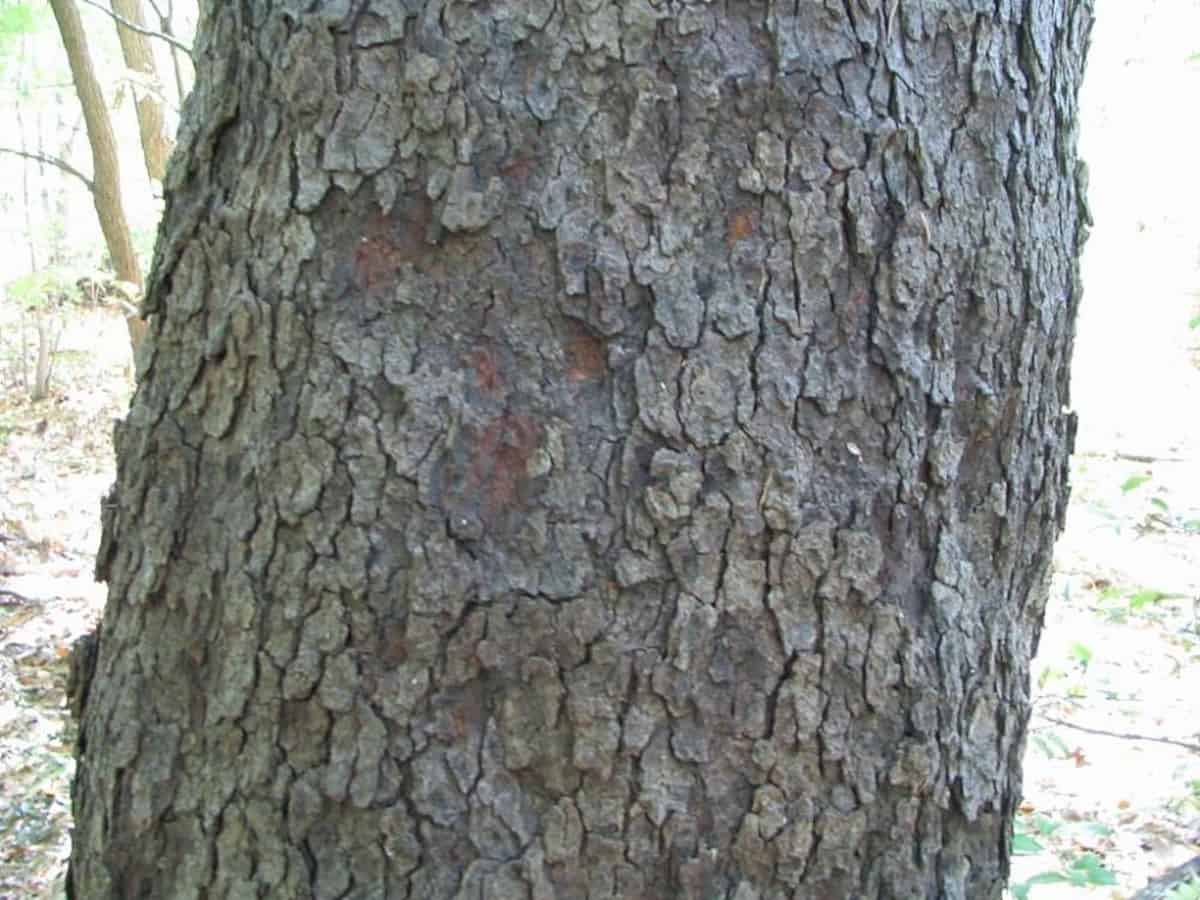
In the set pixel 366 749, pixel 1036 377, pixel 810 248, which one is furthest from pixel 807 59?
pixel 366 749

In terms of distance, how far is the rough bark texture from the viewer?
3.70 ft

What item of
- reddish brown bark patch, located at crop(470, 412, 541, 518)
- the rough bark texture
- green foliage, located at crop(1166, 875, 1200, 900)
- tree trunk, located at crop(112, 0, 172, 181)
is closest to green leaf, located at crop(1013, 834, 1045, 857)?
green foliage, located at crop(1166, 875, 1200, 900)

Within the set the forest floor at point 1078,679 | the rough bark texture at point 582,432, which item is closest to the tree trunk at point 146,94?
the forest floor at point 1078,679

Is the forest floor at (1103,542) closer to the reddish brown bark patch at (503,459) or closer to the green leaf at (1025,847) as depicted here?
the green leaf at (1025,847)

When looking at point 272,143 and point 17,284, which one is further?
point 17,284

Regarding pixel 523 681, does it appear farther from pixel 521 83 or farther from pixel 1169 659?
pixel 1169 659

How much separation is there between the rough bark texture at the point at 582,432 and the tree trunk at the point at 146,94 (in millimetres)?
7718

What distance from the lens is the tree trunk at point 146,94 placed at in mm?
8438

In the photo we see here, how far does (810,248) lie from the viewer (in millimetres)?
1156

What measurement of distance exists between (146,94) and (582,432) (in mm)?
8397

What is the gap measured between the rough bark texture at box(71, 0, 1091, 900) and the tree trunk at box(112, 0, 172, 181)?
7718 millimetres

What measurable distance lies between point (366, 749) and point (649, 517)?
1.30ft

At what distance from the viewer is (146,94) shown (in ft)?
27.3

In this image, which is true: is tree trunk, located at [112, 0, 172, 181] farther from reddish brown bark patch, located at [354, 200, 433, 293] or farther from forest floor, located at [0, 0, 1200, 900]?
reddish brown bark patch, located at [354, 200, 433, 293]
